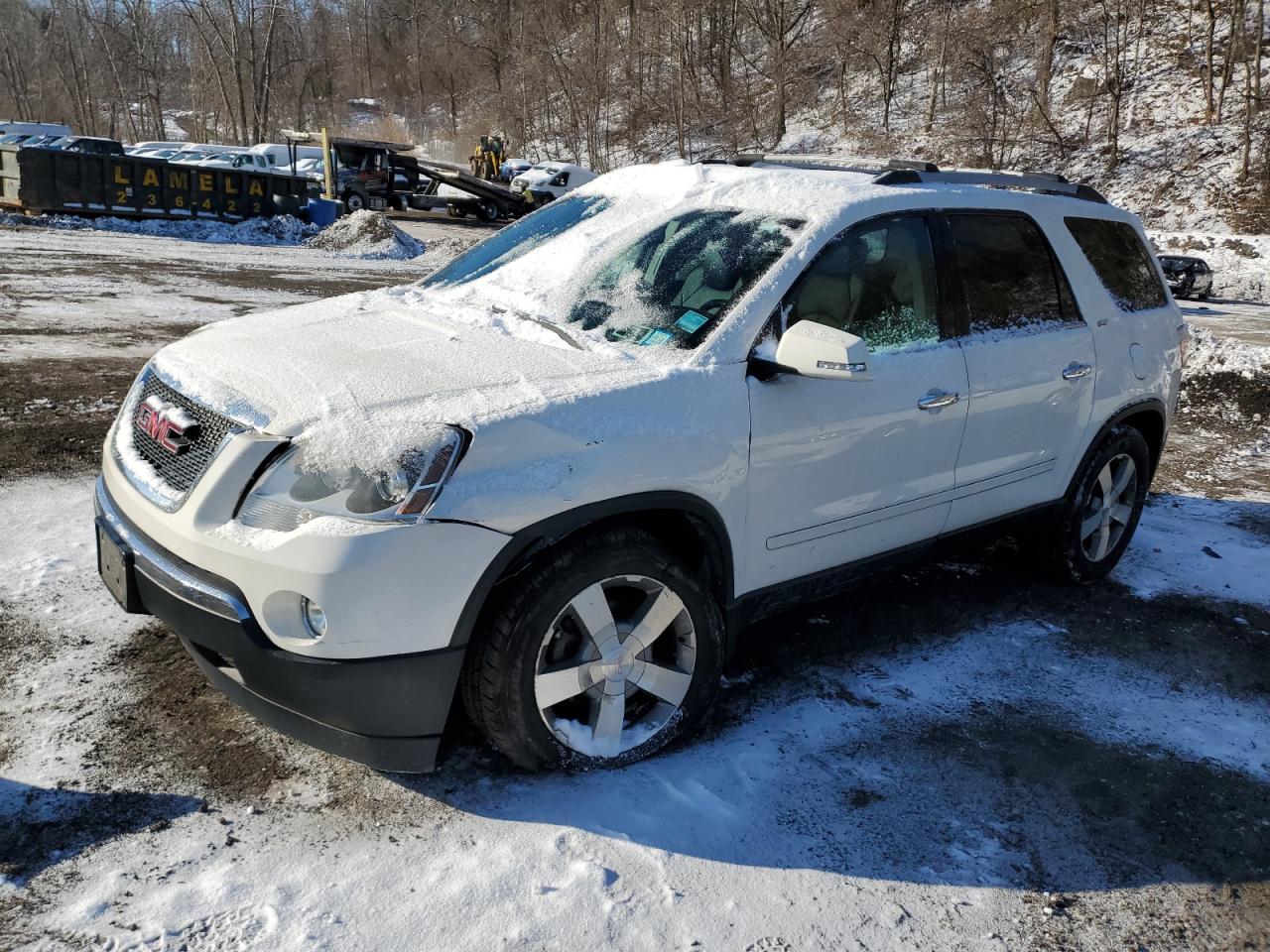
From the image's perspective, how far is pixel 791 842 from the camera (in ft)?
9.75

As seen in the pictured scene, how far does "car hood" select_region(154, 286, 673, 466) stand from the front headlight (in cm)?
4

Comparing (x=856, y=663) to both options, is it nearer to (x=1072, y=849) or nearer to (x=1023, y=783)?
(x=1023, y=783)

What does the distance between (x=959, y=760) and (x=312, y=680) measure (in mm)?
2137

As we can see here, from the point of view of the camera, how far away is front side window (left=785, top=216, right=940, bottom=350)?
355cm

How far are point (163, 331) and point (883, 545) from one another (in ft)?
27.7

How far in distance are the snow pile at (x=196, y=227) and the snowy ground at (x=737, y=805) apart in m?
18.4

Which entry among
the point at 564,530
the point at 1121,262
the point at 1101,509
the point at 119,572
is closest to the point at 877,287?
the point at 564,530

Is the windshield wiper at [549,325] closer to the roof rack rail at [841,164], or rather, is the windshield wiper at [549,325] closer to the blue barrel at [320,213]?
the roof rack rail at [841,164]

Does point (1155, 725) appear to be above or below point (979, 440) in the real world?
below

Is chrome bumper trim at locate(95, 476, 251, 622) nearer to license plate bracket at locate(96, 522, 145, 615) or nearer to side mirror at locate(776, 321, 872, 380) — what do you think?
license plate bracket at locate(96, 522, 145, 615)

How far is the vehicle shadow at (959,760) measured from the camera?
299 centimetres

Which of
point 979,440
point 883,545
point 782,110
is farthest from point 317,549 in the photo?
point 782,110

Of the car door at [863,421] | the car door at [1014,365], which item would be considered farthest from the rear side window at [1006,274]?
the car door at [863,421]

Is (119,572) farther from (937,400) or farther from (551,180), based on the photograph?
(551,180)
